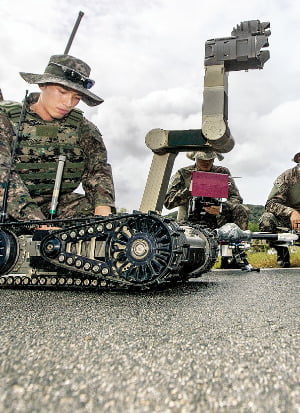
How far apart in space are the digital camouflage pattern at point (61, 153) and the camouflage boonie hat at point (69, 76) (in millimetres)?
249

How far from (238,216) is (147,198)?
417cm

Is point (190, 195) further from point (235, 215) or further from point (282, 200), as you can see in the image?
point (282, 200)

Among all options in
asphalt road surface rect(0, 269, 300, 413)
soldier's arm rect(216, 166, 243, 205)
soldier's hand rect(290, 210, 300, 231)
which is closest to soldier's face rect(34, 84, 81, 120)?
asphalt road surface rect(0, 269, 300, 413)

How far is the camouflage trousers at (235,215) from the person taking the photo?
809cm

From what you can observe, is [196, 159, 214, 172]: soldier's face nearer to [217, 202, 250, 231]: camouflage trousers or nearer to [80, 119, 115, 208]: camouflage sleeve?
[217, 202, 250, 231]: camouflage trousers

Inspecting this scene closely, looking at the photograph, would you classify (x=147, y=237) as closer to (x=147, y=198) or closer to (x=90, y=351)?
(x=147, y=198)

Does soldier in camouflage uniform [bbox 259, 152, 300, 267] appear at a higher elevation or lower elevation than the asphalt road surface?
higher

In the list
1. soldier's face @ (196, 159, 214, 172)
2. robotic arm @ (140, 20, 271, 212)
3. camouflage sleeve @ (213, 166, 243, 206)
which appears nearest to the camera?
robotic arm @ (140, 20, 271, 212)

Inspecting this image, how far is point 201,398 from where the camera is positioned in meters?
1.08

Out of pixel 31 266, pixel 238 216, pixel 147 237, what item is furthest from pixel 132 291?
pixel 238 216

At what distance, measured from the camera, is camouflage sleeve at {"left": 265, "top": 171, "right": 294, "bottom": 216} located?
8630 mm

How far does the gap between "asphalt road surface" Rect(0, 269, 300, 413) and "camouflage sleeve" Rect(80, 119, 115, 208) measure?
2334mm

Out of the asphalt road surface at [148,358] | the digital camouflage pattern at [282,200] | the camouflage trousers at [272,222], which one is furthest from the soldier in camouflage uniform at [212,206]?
the asphalt road surface at [148,358]

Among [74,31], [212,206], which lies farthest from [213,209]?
[74,31]
